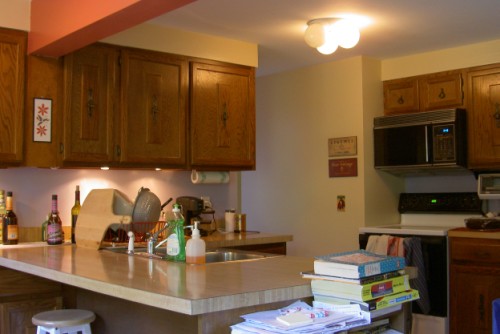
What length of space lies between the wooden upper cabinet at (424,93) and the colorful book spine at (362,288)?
2872 mm

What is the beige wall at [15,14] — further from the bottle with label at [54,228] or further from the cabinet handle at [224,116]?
the cabinet handle at [224,116]

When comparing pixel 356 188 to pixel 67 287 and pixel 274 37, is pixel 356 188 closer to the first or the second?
pixel 274 37

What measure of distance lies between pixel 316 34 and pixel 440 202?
1.88 m

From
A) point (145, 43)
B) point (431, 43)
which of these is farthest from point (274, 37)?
point (431, 43)

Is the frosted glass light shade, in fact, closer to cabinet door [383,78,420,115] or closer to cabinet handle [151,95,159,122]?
cabinet handle [151,95,159,122]

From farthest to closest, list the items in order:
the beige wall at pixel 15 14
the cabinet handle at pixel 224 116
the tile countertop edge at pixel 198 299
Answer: the cabinet handle at pixel 224 116, the beige wall at pixel 15 14, the tile countertop edge at pixel 198 299

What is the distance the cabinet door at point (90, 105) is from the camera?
3543 mm

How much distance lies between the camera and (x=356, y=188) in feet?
15.4

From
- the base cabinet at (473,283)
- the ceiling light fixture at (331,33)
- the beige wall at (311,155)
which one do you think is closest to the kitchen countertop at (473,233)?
the base cabinet at (473,283)

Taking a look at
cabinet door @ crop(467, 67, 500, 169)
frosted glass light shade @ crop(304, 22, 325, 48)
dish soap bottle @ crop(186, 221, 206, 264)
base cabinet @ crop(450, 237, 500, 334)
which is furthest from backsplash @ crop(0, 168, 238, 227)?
cabinet door @ crop(467, 67, 500, 169)

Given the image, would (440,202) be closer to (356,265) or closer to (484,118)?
(484,118)

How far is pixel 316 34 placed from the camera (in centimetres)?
374

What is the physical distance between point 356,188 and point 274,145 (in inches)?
40.6

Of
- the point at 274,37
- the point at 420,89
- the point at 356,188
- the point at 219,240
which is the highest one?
the point at 274,37
